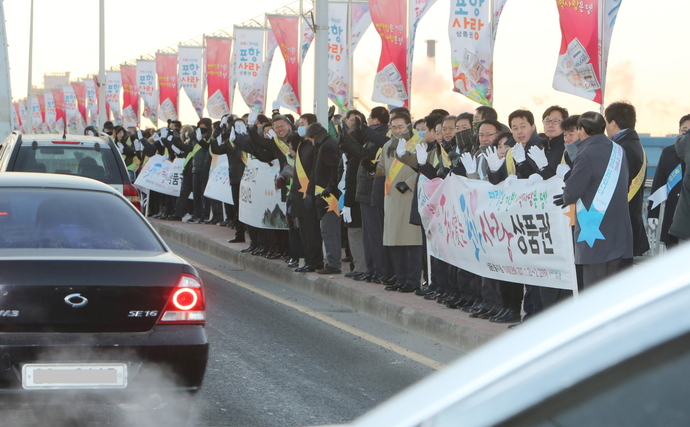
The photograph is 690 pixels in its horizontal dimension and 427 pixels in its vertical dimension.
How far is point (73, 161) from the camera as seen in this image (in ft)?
34.6

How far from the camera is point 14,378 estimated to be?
14.8ft

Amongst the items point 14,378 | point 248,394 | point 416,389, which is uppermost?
point 416,389

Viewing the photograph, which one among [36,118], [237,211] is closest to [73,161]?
[237,211]

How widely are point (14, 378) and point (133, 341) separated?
0.58 meters

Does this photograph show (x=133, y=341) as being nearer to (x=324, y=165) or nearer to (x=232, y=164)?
(x=324, y=165)

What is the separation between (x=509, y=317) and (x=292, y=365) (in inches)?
86.0

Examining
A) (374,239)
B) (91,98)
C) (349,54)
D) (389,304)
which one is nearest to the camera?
(389,304)

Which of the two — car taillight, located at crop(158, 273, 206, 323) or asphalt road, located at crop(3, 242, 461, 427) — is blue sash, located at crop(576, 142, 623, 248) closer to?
asphalt road, located at crop(3, 242, 461, 427)

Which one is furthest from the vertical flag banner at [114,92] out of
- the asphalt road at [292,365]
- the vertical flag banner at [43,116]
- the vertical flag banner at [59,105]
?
the asphalt road at [292,365]

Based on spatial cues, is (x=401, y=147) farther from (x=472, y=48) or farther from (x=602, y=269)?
(x=472, y=48)

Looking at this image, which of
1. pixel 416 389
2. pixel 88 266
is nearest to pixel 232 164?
pixel 88 266

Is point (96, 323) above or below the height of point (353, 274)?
above

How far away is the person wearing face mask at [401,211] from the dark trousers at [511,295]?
5.79ft

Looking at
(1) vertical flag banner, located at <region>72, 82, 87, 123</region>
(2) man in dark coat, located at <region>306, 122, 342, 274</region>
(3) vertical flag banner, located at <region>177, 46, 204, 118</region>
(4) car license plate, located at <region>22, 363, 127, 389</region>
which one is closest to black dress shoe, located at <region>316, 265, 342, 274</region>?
(2) man in dark coat, located at <region>306, 122, 342, 274</region>
